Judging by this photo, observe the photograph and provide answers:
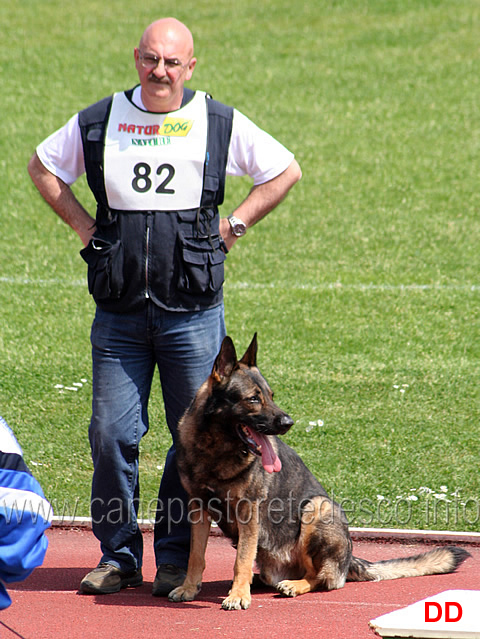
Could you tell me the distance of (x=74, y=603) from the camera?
15.7ft

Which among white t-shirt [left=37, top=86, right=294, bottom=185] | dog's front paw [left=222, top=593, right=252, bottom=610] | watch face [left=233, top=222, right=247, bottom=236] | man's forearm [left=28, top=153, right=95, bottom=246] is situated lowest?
dog's front paw [left=222, top=593, right=252, bottom=610]

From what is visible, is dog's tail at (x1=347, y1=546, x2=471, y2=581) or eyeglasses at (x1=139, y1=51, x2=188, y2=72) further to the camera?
dog's tail at (x1=347, y1=546, x2=471, y2=581)

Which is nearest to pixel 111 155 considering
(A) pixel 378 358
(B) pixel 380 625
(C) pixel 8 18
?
(B) pixel 380 625

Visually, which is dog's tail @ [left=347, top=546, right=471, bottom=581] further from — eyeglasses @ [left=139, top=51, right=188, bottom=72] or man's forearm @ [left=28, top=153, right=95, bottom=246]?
eyeglasses @ [left=139, top=51, right=188, bottom=72]

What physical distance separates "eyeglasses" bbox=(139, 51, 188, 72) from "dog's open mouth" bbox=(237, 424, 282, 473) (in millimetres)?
1864

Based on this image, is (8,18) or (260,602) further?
(8,18)

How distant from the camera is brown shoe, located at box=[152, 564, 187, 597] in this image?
4.94 m

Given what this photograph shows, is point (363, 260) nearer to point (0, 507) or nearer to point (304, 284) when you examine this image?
point (304, 284)

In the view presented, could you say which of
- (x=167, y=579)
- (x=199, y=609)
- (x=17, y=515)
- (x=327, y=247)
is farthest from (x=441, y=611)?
(x=327, y=247)

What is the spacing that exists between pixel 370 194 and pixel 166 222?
37.7 feet

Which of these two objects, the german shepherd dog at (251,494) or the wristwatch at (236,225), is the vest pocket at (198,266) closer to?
the wristwatch at (236,225)

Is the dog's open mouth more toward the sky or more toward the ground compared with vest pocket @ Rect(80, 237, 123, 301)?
more toward the ground

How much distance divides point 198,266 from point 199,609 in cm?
176

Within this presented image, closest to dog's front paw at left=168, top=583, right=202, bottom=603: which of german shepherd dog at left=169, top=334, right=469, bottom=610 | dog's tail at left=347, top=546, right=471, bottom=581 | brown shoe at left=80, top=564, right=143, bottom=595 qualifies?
german shepherd dog at left=169, top=334, right=469, bottom=610
